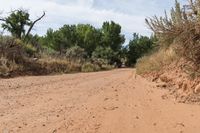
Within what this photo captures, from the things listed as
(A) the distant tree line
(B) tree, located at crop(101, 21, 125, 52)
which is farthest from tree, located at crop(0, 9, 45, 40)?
(B) tree, located at crop(101, 21, 125, 52)

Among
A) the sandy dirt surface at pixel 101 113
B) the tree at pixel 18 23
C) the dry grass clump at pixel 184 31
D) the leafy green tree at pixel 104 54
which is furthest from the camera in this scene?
the leafy green tree at pixel 104 54

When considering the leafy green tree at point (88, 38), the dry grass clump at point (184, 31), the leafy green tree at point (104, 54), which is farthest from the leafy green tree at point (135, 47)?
the dry grass clump at point (184, 31)

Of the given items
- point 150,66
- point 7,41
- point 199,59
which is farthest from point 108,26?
point 199,59

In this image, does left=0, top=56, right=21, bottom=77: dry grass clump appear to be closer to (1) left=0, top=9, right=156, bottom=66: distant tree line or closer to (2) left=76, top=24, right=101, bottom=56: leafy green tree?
(1) left=0, top=9, right=156, bottom=66: distant tree line

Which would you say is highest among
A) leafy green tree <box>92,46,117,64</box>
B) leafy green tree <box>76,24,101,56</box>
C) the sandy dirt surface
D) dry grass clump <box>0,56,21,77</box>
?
leafy green tree <box>76,24,101,56</box>

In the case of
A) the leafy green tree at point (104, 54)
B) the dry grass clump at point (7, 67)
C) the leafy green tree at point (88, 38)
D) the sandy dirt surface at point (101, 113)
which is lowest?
the sandy dirt surface at point (101, 113)

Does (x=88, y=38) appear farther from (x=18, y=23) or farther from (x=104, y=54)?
(x=18, y=23)

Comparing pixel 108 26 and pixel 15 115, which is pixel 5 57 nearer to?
pixel 15 115

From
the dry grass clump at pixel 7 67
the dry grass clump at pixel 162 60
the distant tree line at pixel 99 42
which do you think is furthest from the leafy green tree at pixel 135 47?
the dry grass clump at pixel 162 60

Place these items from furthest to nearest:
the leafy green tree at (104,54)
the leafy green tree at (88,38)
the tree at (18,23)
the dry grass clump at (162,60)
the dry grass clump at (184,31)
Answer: the leafy green tree at (88,38) → the leafy green tree at (104,54) → the tree at (18,23) → the dry grass clump at (162,60) → the dry grass clump at (184,31)

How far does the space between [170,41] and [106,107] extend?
3.69m

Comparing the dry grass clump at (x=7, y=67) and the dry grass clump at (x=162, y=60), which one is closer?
the dry grass clump at (x=162, y=60)

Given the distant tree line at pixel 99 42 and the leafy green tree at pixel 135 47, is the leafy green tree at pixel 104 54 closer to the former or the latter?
the distant tree line at pixel 99 42

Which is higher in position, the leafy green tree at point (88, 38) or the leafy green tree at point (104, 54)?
the leafy green tree at point (88, 38)
